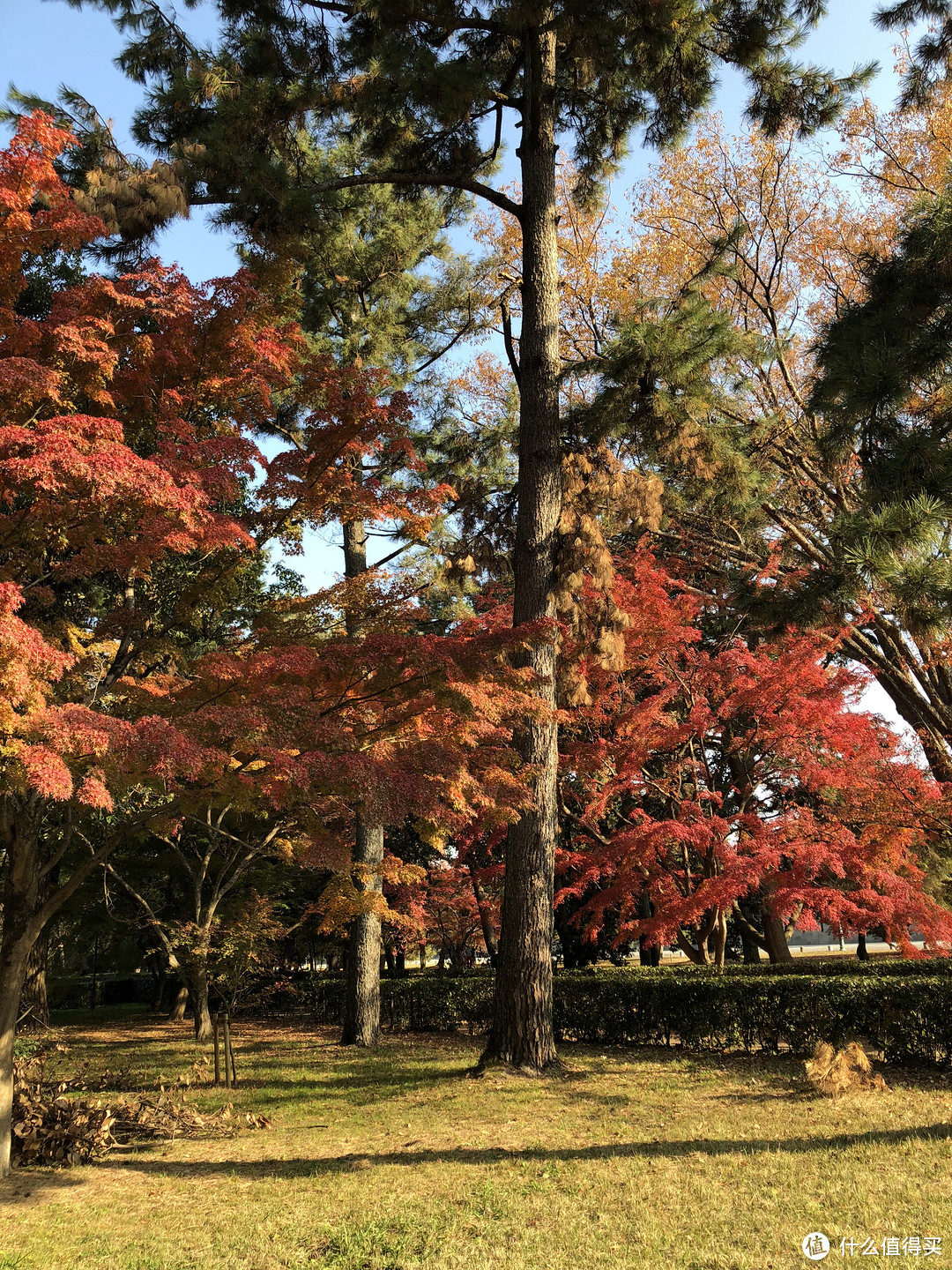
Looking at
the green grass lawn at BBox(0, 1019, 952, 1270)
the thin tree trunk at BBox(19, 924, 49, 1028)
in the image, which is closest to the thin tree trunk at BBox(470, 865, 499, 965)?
the thin tree trunk at BBox(19, 924, 49, 1028)

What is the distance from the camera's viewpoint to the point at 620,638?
912 cm

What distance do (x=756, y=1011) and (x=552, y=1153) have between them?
484 centimetres

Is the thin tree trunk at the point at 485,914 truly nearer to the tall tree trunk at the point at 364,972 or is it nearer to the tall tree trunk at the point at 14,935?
the tall tree trunk at the point at 364,972

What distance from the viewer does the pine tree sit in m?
8.55

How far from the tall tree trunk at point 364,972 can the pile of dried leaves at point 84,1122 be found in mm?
4839

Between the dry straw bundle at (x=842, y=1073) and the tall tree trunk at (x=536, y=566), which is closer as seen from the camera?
the dry straw bundle at (x=842, y=1073)

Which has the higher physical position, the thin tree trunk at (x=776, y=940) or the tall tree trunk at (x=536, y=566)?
the tall tree trunk at (x=536, y=566)

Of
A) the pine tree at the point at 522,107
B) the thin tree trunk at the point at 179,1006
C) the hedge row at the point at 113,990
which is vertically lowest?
the hedge row at the point at 113,990

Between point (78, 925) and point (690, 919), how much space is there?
15.0m

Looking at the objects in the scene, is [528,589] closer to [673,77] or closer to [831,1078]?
[831,1078]

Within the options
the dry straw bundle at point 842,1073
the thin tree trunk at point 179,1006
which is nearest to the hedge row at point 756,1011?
the dry straw bundle at point 842,1073

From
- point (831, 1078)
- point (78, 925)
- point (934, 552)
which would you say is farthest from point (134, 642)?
point (78, 925)

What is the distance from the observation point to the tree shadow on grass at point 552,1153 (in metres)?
5.69

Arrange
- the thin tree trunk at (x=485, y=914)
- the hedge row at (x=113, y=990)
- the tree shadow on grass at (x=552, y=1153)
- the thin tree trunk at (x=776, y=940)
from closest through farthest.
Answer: the tree shadow on grass at (x=552, y=1153), the thin tree trunk at (x=485, y=914), the thin tree trunk at (x=776, y=940), the hedge row at (x=113, y=990)
